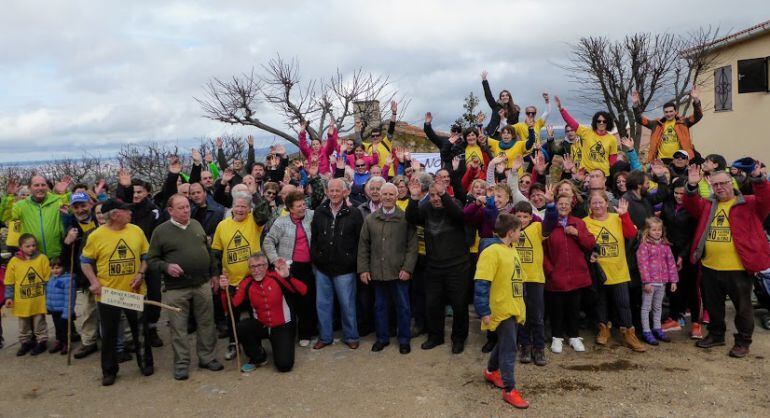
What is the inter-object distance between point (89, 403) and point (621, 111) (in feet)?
66.3

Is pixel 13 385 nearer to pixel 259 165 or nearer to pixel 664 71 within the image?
pixel 259 165

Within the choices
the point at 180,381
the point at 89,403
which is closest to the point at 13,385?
the point at 89,403

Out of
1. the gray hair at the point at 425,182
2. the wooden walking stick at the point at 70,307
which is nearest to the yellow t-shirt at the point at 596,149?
the gray hair at the point at 425,182

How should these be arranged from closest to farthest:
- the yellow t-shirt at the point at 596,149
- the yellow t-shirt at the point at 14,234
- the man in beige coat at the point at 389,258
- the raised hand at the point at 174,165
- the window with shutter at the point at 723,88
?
the man in beige coat at the point at 389,258
the yellow t-shirt at the point at 14,234
the raised hand at the point at 174,165
the yellow t-shirt at the point at 596,149
the window with shutter at the point at 723,88

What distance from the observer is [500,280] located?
456cm

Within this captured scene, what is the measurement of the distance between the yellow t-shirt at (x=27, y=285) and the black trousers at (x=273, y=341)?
9.40 feet

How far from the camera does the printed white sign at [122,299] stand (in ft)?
16.8

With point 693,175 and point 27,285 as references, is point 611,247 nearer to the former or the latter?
point 693,175

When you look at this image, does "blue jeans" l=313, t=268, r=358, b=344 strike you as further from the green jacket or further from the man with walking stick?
the green jacket

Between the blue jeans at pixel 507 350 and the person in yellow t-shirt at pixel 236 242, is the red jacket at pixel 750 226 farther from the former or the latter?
the person in yellow t-shirt at pixel 236 242

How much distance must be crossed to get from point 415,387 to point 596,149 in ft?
17.1

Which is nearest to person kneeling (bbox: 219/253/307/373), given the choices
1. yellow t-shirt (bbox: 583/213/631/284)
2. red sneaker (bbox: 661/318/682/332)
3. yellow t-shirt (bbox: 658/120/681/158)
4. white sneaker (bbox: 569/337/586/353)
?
white sneaker (bbox: 569/337/586/353)

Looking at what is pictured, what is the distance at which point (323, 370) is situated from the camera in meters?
5.50

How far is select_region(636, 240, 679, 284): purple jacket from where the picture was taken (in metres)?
5.79
